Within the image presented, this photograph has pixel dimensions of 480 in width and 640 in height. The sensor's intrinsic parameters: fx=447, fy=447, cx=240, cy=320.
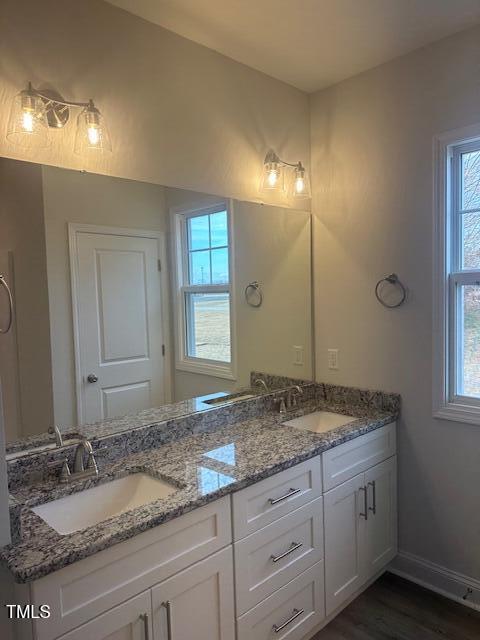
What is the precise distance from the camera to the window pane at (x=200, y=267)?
214 centimetres

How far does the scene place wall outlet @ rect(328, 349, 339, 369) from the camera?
271cm

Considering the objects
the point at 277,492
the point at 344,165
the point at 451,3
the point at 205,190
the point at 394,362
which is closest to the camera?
the point at 277,492

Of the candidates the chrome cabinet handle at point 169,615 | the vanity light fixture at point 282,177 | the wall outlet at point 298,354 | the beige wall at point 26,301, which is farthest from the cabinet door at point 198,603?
the vanity light fixture at point 282,177

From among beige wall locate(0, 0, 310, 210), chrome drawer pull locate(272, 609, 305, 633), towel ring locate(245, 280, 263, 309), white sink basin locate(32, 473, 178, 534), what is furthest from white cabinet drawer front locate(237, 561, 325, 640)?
beige wall locate(0, 0, 310, 210)

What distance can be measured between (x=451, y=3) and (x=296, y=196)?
113cm

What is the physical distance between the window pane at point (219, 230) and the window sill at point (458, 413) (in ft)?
4.55

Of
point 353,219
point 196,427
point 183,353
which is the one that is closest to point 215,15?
point 353,219

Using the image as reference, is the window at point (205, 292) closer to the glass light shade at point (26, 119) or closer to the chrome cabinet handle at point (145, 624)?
the glass light shade at point (26, 119)

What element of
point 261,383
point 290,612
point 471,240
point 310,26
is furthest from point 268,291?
point 290,612

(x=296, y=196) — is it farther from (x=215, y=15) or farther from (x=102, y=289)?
(x=102, y=289)

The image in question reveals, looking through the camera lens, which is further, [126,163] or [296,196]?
[296,196]

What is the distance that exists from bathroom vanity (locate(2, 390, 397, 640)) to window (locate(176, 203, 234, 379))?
35 cm

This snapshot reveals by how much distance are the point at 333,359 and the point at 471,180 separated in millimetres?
1210

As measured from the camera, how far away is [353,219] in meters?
2.58
